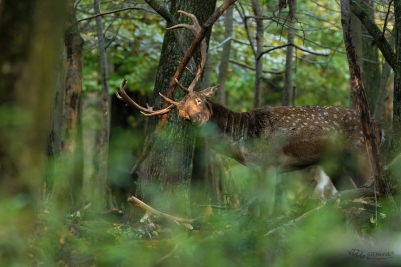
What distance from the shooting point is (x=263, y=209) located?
17.1ft

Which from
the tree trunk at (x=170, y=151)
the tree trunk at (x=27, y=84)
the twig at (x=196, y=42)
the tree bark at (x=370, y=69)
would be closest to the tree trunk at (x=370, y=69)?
the tree bark at (x=370, y=69)

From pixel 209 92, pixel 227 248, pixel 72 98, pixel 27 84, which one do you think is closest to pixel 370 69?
pixel 209 92

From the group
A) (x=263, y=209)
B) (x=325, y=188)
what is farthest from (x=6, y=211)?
(x=325, y=188)

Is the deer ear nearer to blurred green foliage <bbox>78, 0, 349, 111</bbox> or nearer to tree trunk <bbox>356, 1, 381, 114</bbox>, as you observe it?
tree trunk <bbox>356, 1, 381, 114</bbox>

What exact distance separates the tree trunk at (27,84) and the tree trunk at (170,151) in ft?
13.8

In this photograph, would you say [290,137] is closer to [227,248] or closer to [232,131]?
[232,131]

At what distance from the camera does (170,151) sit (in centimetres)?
737

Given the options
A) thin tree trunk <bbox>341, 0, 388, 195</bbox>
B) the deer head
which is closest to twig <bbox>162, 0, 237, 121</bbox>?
the deer head

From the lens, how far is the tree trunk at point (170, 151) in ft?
23.9

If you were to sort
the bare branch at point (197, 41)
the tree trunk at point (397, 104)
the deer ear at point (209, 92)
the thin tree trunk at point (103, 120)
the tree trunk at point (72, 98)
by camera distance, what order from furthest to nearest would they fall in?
the thin tree trunk at point (103, 120)
the tree trunk at point (72, 98)
the deer ear at point (209, 92)
the tree trunk at point (397, 104)
the bare branch at point (197, 41)

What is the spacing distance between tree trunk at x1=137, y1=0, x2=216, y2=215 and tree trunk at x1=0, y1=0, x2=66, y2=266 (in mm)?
4221

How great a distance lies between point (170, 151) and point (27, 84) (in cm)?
445

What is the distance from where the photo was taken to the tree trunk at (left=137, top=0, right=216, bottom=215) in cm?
730

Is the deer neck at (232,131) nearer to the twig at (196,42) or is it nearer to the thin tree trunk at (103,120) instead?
the twig at (196,42)
